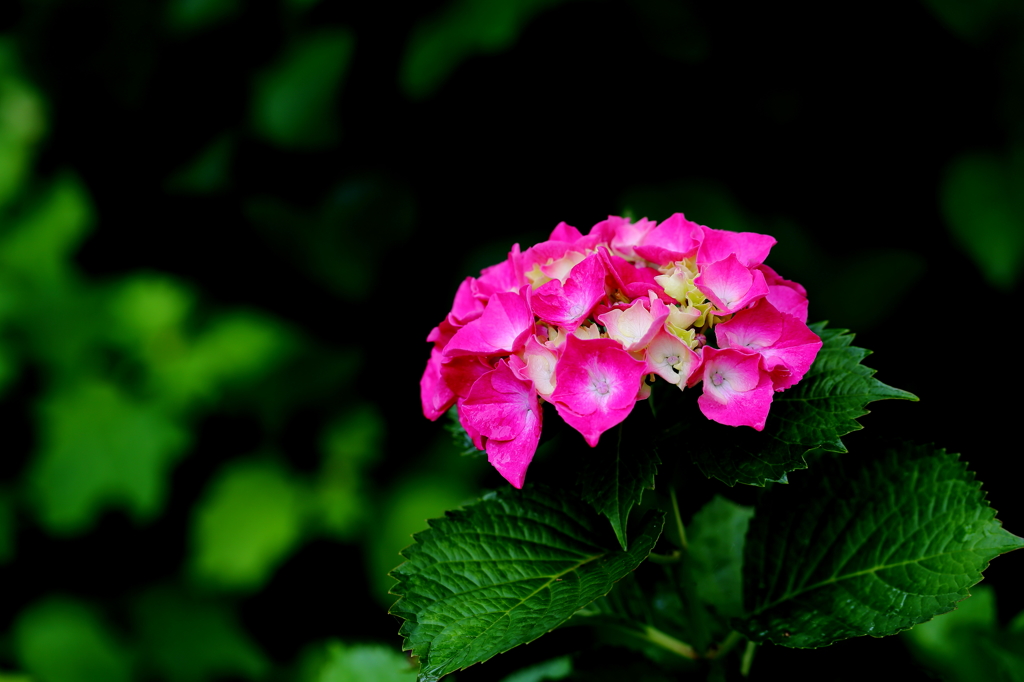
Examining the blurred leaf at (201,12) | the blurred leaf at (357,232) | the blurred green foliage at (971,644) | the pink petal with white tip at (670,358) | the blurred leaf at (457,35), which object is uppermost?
the blurred leaf at (201,12)

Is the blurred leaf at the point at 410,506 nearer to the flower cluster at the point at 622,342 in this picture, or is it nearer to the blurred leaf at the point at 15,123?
the flower cluster at the point at 622,342

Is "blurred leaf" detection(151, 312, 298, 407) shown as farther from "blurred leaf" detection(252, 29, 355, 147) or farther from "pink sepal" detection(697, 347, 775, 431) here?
"pink sepal" detection(697, 347, 775, 431)

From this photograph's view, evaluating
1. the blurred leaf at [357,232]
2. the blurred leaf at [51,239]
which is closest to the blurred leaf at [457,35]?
the blurred leaf at [357,232]

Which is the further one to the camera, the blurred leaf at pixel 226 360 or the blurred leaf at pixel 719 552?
the blurred leaf at pixel 226 360

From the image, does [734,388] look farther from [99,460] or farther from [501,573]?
[99,460]

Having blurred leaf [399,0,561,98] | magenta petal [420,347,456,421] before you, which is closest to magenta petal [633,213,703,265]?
magenta petal [420,347,456,421]

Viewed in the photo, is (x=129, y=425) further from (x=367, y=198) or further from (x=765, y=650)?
(x=765, y=650)
